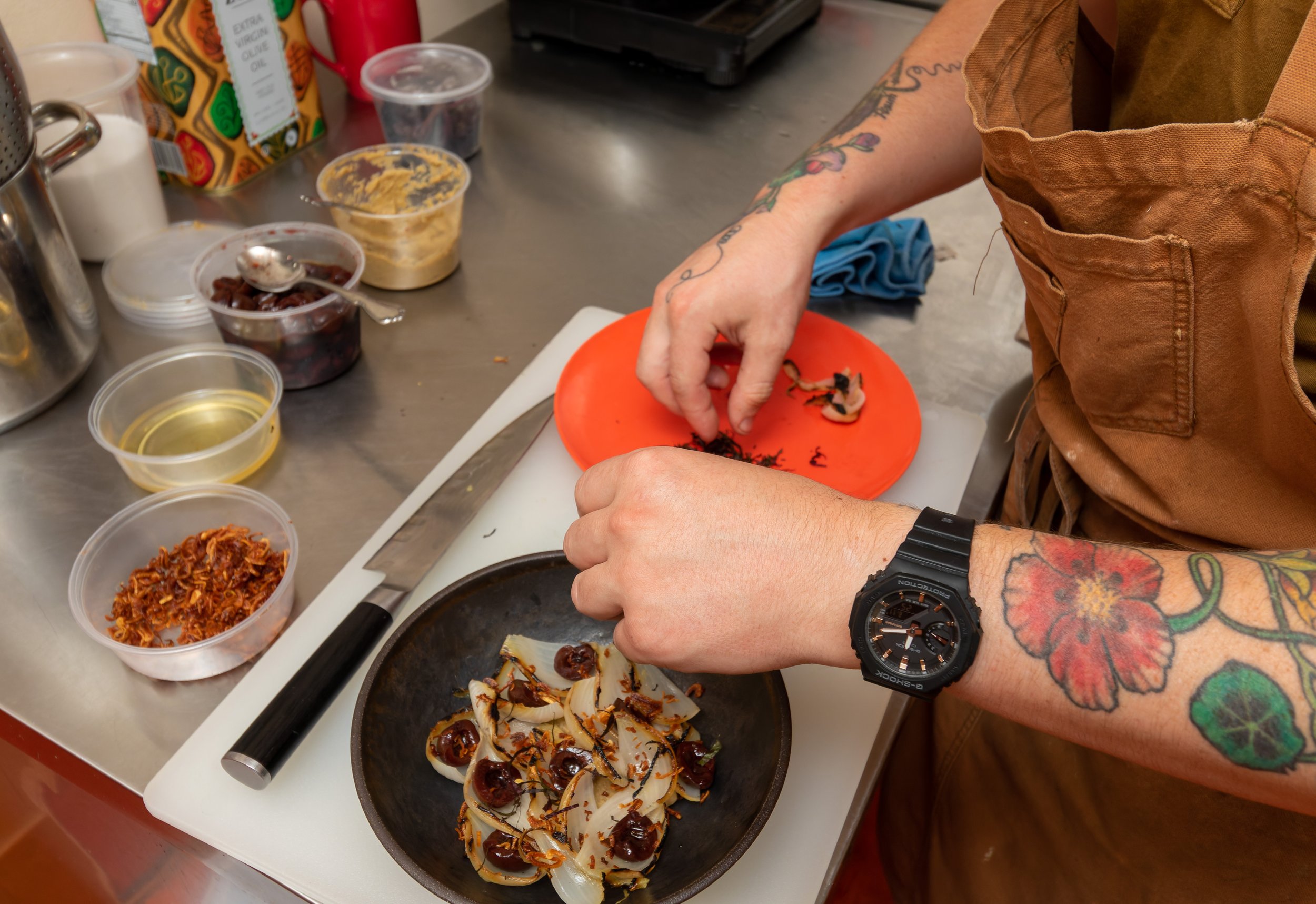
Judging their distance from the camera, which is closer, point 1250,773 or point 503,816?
point 1250,773

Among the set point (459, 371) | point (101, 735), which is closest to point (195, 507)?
point (101, 735)

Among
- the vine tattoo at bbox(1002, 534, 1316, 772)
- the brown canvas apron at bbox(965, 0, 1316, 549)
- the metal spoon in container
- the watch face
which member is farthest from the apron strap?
the metal spoon in container

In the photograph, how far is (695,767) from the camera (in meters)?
0.81

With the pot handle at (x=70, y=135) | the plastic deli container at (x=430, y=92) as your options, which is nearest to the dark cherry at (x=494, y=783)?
the pot handle at (x=70, y=135)

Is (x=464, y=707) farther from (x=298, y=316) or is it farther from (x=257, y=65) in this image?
(x=257, y=65)

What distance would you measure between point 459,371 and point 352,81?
2.81ft

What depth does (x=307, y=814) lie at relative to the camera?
2.70ft

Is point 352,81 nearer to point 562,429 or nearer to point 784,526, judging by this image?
point 562,429

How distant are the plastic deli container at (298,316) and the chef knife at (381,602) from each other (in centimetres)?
27

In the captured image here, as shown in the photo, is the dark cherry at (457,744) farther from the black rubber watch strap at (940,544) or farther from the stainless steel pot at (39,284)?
the stainless steel pot at (39,284)

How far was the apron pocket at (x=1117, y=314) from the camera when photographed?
2.57 ft

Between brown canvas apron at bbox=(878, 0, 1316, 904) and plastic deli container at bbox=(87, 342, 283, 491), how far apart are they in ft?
2.94

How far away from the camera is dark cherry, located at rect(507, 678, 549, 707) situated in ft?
2.73

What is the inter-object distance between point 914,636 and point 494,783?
38 cm
